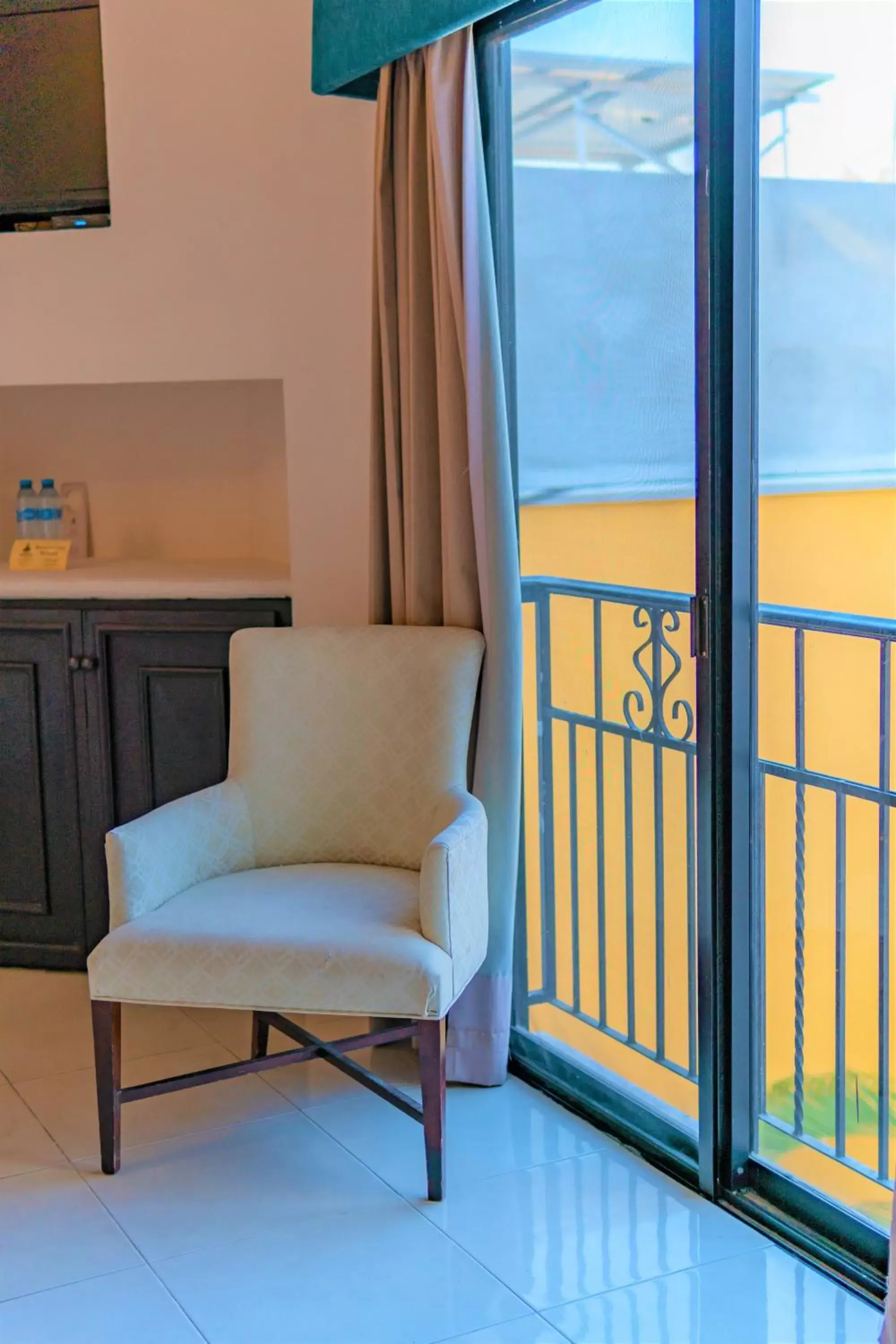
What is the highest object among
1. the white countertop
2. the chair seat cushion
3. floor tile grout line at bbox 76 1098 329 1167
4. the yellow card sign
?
the yellow card sign

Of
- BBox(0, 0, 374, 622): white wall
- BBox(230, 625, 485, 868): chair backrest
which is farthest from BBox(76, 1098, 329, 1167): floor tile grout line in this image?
BBox(0, 0, 374, 622): white wall

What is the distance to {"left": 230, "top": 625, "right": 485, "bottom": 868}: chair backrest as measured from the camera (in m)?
2.72

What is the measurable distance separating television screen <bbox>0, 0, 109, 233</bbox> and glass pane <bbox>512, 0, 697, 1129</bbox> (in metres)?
1.09

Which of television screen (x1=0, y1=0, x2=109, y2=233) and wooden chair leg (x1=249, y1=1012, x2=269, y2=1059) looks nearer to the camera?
wooden chair leg (x1=249, y1=1012, x2=269, y2=1059)

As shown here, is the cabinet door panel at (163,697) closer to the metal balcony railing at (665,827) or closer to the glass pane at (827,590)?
the metal balcony railing at (665,827)

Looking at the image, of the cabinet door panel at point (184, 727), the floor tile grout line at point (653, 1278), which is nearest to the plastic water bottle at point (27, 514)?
the cabinet door panel at point (184, 727)

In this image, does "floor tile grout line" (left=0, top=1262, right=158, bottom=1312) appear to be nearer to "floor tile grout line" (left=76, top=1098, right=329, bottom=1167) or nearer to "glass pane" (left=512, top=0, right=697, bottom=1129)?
"floor tile grout line" (left=76, top=1098, right=329, bottom=1167)

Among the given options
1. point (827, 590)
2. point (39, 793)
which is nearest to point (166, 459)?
point (39, 793)

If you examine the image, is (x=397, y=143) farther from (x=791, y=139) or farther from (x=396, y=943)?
(x=396, y=943)

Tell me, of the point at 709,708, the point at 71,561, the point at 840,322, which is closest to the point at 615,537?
the point at 709,708

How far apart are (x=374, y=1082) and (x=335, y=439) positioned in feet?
4.48

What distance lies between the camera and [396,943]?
230cm

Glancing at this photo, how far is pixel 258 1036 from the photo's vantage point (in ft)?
9.21

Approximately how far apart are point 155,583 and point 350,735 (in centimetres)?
68
